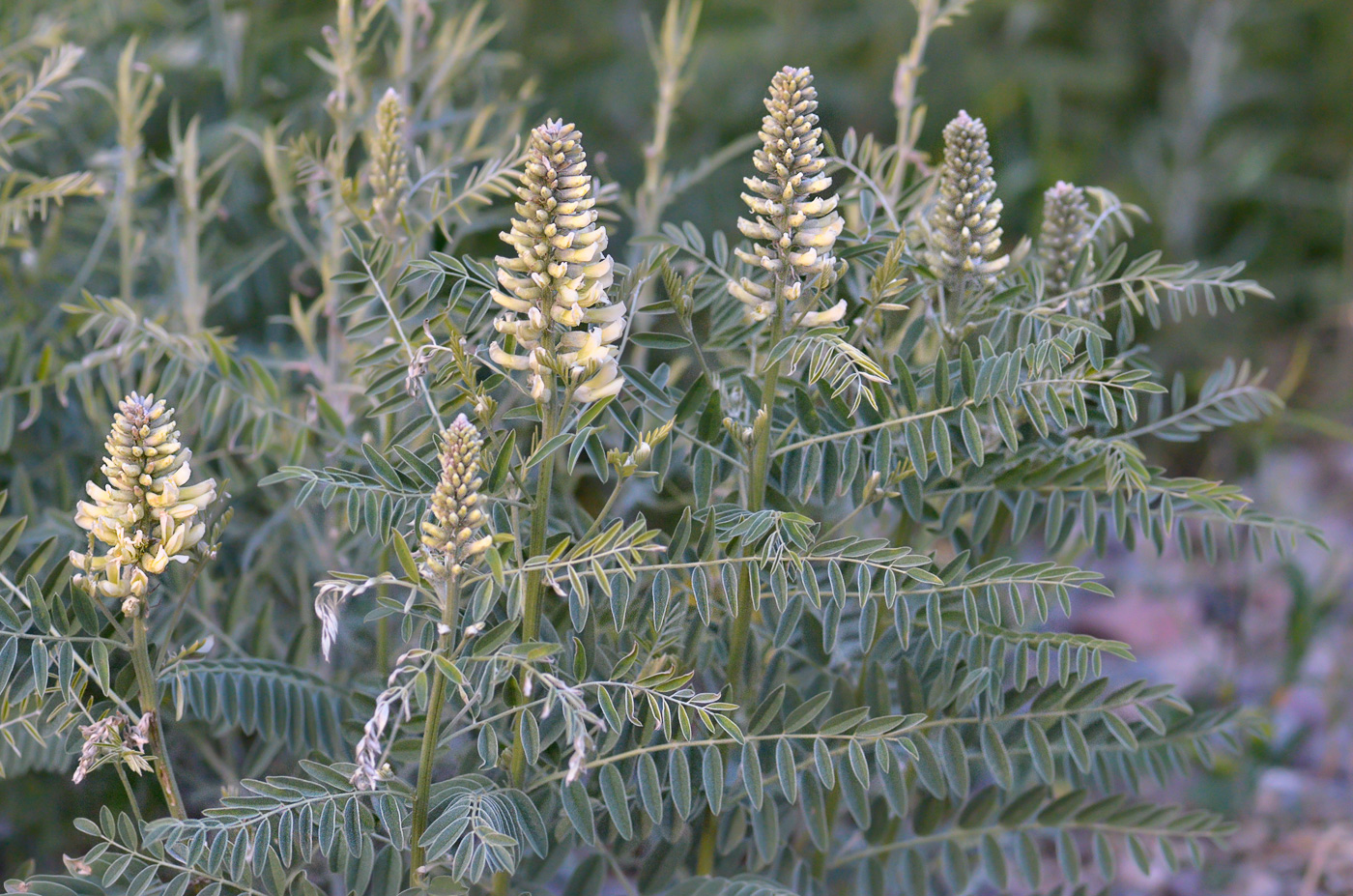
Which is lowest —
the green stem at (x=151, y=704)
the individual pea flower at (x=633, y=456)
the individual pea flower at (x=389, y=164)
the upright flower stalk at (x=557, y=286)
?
the green stem at (x=151, y=704)

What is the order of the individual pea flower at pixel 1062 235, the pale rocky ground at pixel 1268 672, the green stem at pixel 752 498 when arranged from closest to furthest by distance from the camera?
the green stem at pixel 752 498, the individual pea flower at pixel 1062 235, the pale rocky ground at pixel 1268 672

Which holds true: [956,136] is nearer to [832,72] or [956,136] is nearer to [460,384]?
[460,384]

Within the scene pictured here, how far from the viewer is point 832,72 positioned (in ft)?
9.52

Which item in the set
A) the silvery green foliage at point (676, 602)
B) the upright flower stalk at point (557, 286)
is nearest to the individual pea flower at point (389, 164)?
the silvery green foliage at point (676, 602)

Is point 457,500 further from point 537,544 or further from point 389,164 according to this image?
point 389,164

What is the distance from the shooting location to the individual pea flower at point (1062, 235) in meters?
0.99

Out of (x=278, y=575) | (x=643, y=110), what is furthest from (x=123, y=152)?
(x=643, y=110)

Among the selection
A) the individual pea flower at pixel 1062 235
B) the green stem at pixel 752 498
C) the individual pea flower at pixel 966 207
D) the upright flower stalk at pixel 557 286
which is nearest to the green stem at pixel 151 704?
the upright flower stalk at pixel 557 286

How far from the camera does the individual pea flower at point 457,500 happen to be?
73 cm

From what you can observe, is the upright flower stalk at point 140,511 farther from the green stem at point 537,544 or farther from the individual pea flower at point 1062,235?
the individual pea flower at point 1062,235

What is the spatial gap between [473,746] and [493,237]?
111 centimetres

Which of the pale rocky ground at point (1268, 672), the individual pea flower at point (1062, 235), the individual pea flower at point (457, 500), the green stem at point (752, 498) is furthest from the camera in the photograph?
the pale rocky ground at point (1268, 672)

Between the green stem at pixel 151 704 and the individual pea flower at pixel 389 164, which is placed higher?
the individual pea flower at pixel 389 164

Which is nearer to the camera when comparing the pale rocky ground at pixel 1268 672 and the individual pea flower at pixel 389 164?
the individual pea flower at pixel 389 164
